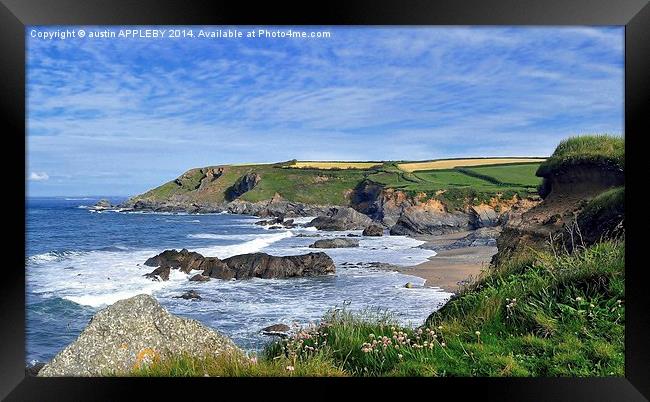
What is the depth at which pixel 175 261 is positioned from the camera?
5492 millimetres

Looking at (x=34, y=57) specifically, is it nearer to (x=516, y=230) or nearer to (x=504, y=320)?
(x=504, y=320)

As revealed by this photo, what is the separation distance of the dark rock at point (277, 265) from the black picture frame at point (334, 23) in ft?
6.37

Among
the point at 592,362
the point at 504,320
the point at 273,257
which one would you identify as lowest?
the point at 592,362

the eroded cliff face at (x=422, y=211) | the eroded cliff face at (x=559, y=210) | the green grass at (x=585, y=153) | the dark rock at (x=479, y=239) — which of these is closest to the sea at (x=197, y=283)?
the eroded cliff face at (x=422, y=211)

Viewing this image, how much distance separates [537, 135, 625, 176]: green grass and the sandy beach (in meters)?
1.22

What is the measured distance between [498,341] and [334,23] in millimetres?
2979

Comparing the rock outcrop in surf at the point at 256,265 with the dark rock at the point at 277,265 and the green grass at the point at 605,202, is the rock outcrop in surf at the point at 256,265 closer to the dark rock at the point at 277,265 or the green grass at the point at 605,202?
the dark rock at the point at 277,265

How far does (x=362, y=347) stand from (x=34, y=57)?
170 inches

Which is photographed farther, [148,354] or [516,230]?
[516,230]

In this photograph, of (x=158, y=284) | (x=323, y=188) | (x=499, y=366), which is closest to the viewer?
(x=499, y=366)

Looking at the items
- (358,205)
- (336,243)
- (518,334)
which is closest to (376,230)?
(358,205)

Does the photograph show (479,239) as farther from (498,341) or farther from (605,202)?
(498,341)

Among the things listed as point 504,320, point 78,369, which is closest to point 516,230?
point 504,320

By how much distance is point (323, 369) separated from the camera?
13.0 feet
